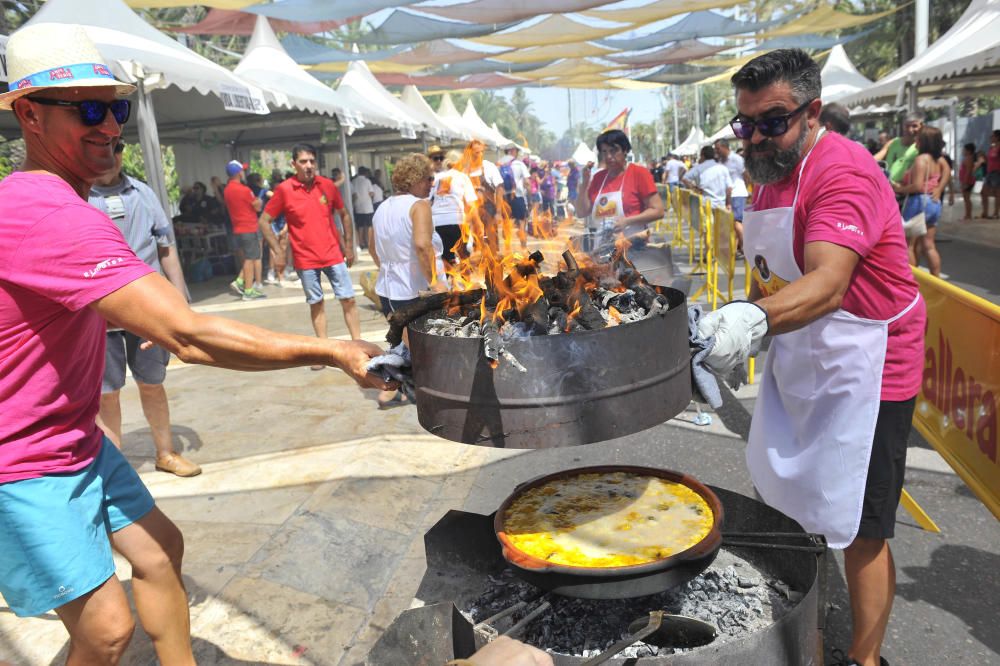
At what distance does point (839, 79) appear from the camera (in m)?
23.3

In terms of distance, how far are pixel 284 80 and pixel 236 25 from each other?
140 inches

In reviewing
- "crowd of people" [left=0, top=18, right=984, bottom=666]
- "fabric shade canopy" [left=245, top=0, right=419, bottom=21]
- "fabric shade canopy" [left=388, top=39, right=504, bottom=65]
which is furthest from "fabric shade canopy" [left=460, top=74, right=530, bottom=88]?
"crowd of people" [left=0, top=18, right=984, bottom=666]

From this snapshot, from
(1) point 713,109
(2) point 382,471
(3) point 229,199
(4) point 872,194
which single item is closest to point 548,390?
(4) point 872,194

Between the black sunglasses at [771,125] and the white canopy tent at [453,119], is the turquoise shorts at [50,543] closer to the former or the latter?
the black sunglasses at [771,125]

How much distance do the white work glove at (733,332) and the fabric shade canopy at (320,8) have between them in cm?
1134

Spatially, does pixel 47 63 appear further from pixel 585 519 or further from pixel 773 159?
pixel 773 159

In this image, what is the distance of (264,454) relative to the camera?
5.41m

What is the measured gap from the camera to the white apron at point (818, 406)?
8.30 ft

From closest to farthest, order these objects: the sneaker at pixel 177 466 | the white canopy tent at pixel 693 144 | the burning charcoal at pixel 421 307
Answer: the burning charcoal at pixel 421 307 → the sneaker at pixel 177 466 → the white canopy tent at pixel 693 144

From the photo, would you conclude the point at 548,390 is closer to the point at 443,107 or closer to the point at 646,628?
the point at 646,628

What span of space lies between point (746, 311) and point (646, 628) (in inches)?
38.3

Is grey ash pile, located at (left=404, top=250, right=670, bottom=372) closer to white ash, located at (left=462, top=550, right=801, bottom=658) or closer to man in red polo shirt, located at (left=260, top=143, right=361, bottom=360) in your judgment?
white ash, located at (left=462, top=550, right=801, bottom=658)

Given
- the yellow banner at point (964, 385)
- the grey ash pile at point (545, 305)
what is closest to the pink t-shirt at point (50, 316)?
the grey ash pile at point (545, 305)

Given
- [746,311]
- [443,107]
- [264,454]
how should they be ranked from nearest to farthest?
1. [746,311]
2. [264,454]
3. [443,107]
